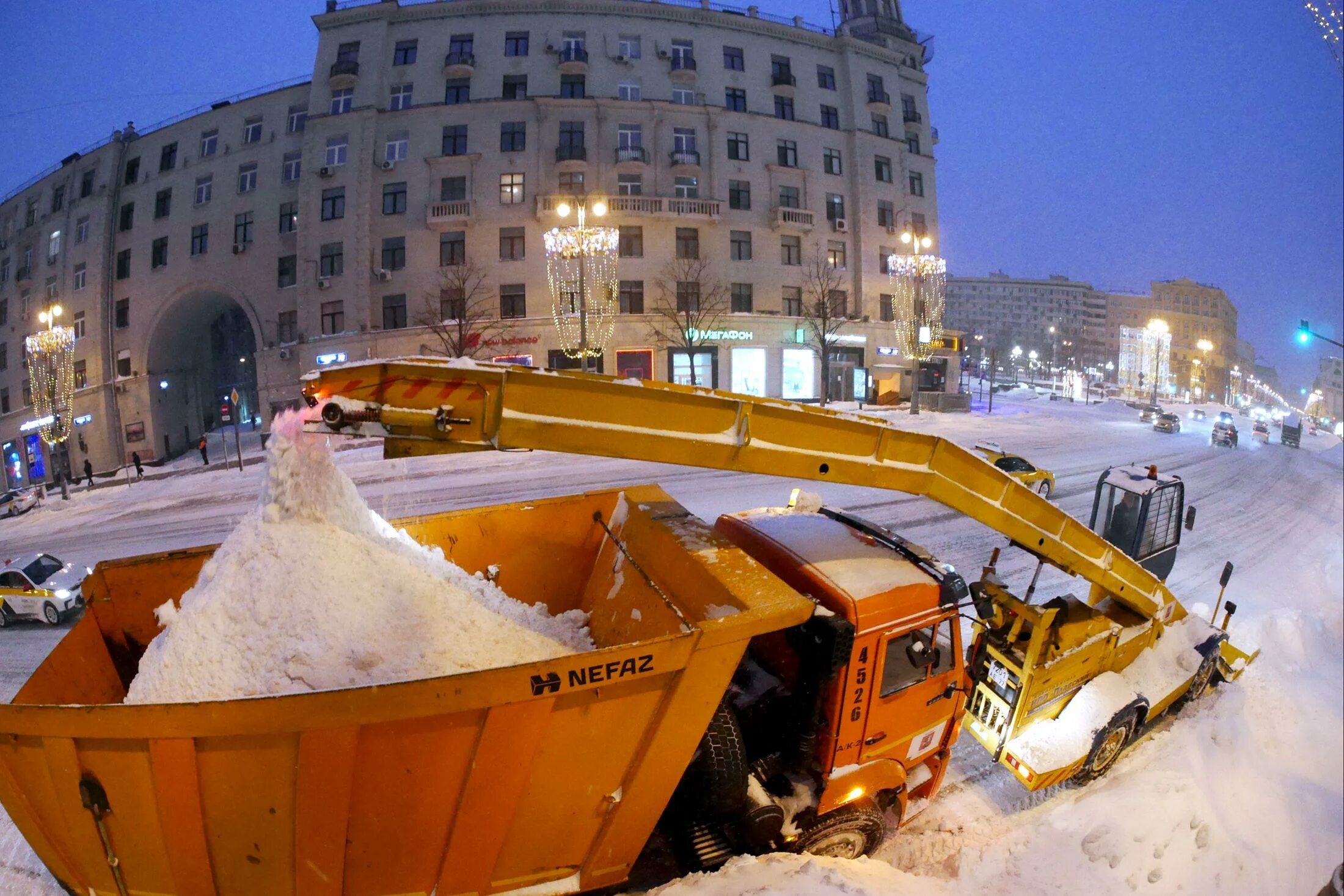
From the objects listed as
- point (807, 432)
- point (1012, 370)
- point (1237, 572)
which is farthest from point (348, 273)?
point (1012, 370)

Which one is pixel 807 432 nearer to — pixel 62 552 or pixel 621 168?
pixel 62 552

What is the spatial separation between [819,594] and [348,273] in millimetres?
28831

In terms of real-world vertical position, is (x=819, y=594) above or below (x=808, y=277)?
below

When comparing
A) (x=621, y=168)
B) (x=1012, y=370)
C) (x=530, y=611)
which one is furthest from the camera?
(x=1012, y=370)

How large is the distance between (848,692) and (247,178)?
32.7m

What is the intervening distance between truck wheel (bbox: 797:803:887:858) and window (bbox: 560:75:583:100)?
3127 cm

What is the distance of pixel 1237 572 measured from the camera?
9953 mm

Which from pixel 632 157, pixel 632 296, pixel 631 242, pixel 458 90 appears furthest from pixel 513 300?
pixel 458 90

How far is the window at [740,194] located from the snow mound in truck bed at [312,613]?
29372 mm

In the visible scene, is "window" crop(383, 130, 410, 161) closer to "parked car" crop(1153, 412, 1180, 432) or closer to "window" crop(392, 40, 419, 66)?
"window" crop(392, 40, 419, 66)

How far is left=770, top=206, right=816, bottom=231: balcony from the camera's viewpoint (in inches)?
1180

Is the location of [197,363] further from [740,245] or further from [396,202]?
[740,245]

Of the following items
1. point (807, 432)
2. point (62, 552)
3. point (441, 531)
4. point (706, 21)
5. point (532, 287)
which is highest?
point (706, 21)

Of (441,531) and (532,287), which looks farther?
(532,287)
